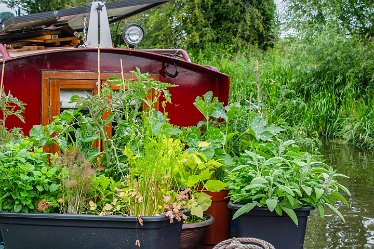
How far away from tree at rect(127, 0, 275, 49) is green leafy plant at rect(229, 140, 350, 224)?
20.1 metres

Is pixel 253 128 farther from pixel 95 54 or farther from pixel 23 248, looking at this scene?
pixel 23 248

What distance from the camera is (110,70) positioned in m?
4.30

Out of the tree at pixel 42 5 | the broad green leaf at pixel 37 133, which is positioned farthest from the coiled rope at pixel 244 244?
the tree at pixel 42 5

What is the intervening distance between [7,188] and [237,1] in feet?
71.6

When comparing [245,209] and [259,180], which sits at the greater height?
[259,180]

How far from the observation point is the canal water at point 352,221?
20.5 feet

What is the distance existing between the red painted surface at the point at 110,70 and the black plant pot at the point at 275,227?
61.1 inches

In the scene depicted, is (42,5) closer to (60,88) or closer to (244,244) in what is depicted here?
(60,88)

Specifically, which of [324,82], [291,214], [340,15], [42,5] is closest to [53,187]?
[291,214]

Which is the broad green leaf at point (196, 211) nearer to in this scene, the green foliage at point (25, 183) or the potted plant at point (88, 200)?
the potted plant at point (88, 200)

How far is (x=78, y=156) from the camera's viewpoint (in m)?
A: 3.09

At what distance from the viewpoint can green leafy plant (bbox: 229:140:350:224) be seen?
10.3 feet

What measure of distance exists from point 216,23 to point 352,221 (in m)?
18.4

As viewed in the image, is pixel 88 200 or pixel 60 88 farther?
pixel 60 88
